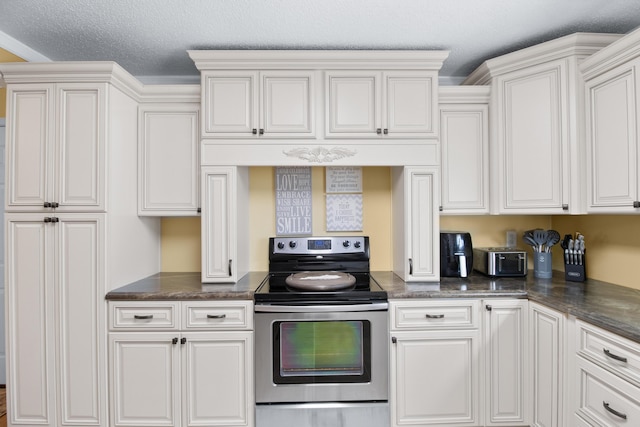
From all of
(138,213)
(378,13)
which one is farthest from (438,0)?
(138,213)

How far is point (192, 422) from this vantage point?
1976mm

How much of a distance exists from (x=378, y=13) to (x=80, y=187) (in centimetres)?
196

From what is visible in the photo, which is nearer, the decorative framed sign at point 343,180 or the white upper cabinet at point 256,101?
the white upper cabinet at point 256,101

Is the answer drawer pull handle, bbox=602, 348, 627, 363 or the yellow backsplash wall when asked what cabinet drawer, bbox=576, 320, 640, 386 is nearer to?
drawer pull handle, bbox=602, 348, 627, 363

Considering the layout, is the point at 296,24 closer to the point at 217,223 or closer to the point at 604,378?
the point at 217,223

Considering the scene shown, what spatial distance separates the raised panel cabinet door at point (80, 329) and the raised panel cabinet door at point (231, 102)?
98 cm

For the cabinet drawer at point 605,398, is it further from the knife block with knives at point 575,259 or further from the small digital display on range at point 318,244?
the small digital display on range at point 318,244

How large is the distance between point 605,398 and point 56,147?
3.00 meters

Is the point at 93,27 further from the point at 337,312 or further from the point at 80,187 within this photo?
the point at 337,312

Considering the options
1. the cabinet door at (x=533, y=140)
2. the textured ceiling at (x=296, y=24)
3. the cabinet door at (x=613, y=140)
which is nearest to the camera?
the cabinet door at (x=613, y=140)

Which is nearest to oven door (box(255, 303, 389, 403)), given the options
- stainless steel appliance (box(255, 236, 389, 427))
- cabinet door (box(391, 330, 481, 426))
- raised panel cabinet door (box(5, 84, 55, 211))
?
stainless steel appliance (box(255, 236, 389, 427))

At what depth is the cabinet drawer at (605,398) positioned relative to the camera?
1.33m

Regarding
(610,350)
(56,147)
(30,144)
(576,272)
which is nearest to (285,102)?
(56,147)

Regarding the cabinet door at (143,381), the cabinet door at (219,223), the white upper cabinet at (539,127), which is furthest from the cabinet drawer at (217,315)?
the white upper cabinet at (539,127)
